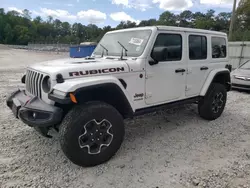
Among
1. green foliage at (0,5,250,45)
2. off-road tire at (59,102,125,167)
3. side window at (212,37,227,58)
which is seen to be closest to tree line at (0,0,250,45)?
green foliage at (0,5,250,45)

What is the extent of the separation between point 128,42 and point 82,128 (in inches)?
71.1

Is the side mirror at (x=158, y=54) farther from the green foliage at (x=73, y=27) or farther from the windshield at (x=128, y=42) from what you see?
the green foliage at (x=73, y=27)

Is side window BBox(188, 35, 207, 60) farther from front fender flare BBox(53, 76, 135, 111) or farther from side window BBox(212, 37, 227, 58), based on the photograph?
front fender flare BBox(53, 76, 135, 111)

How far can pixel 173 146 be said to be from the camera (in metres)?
3.69

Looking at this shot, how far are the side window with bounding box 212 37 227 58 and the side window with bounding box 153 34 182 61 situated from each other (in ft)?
3.96

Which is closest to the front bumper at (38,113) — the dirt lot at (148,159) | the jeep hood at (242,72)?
the dirt lot at (148,159)

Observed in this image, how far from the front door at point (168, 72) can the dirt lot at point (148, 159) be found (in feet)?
2.61

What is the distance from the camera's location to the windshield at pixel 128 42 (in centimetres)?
359

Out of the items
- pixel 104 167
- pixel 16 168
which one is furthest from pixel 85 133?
pixel 16 168

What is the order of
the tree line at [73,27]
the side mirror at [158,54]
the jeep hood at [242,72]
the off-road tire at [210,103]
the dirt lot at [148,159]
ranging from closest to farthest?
the dirt lot at [148,159] → the side mirror at [158,54] → the off-road tire at [210,103] → the jeep hood at [242,72] → the tree line at [73,27]

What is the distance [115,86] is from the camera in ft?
9.88

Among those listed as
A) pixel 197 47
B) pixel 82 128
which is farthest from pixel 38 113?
pixel 197 47

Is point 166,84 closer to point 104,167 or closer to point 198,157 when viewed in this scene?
point 198,157

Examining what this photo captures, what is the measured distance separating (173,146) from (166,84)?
42.4 inches
